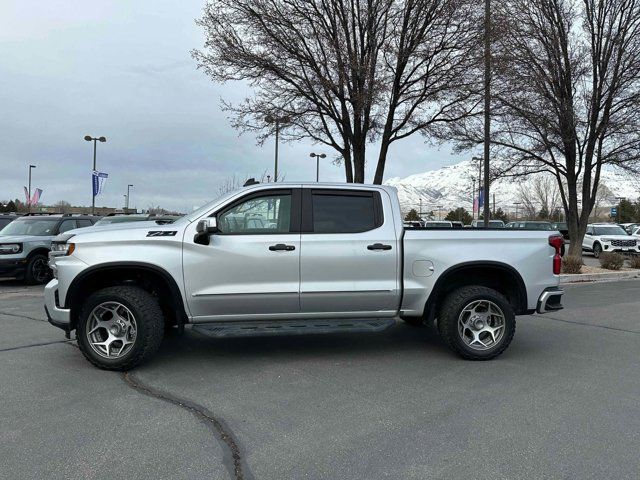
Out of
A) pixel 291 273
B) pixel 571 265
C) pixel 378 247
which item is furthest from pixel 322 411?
pixel 571 265

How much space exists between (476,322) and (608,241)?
20508mm

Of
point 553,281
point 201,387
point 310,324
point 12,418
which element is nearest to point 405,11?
point 553,281

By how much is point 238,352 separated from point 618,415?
3.87 metres

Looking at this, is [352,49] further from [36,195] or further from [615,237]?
[36,195]

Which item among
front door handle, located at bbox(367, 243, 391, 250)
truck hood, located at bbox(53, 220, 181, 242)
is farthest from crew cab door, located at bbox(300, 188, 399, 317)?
truck hood, located at bbox(53, 220, 181, 242)

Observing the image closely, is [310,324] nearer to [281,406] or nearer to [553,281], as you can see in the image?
[281,406]

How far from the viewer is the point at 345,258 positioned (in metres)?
5.48

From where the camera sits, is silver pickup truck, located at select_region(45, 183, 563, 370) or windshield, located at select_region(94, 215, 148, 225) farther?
windshield, located at select_region(94, 215, 148, 225)

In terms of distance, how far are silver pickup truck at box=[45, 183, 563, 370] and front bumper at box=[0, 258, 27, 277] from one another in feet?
25.5

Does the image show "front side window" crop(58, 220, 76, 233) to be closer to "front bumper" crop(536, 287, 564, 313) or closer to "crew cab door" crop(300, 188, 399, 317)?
"crew cab door" crop(300, 188, 399, 317)

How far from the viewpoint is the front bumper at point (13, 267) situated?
12.3 meters

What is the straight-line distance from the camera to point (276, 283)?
5.40 meters

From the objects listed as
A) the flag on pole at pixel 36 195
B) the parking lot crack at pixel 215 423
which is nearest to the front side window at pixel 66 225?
the parking lot crack at pixel 215 423

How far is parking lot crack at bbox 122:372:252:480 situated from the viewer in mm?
3281
